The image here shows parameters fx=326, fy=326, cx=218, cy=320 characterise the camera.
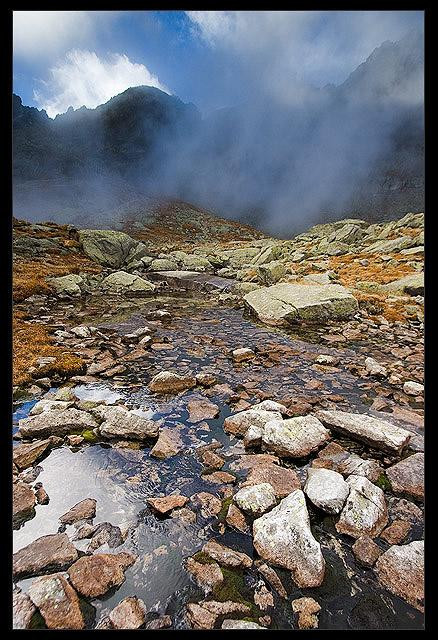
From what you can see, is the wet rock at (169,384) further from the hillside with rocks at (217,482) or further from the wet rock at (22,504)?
the wet rock at (22,504)

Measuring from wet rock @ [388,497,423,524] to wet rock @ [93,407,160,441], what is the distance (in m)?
3.47

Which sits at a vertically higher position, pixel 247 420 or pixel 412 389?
pixel 412 389

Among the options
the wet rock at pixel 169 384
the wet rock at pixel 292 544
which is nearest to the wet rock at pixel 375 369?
the wet rock at pixel 169 384

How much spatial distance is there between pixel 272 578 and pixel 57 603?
1.86 m

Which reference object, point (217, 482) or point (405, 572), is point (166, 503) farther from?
point (405, 572)

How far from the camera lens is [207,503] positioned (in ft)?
13.3

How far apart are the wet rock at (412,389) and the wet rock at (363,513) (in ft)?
13.6

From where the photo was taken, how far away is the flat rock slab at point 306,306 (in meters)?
14.1

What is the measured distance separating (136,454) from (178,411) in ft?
5.14

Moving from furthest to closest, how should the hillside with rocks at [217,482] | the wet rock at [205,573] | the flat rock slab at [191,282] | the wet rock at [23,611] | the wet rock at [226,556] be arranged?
the flat rock slab at [191,282] → the wet rock at [226,556] → the wet rock at [205,573] → the hillside with rocks at [217,482] → the wet rock at [23,611]

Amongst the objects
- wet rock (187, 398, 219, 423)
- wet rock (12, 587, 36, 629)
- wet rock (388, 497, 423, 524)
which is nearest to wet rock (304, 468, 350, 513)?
wet rock (388, 497, 423, 524)

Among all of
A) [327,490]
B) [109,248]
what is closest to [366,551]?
[327,490]

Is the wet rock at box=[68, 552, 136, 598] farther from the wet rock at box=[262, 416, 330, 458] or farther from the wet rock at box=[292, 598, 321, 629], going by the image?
the wet rock at box=[262, 416, 330, 458]

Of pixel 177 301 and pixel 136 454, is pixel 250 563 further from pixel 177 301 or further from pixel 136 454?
pixel 177 301
